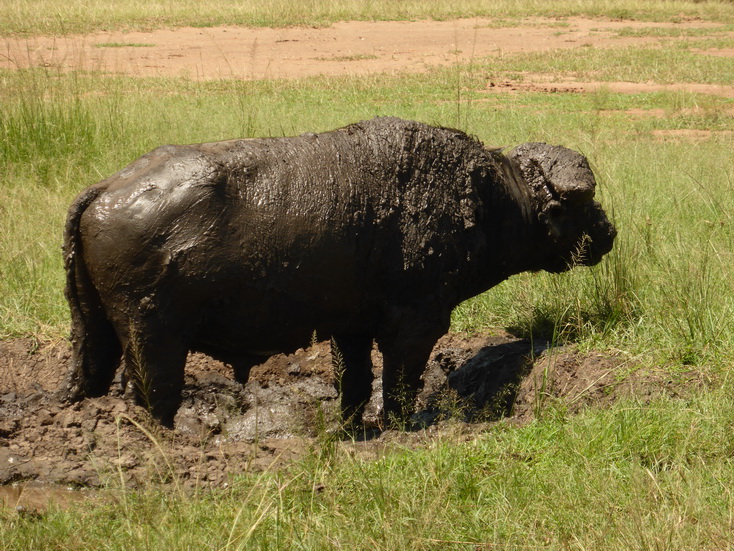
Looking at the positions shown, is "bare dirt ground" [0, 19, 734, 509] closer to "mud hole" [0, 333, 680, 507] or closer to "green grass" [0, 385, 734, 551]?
"mud hole" [0, 333, 680, 507]

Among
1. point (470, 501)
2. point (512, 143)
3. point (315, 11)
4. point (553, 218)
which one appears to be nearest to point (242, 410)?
point (553, 218)

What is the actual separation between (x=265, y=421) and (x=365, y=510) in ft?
8.34

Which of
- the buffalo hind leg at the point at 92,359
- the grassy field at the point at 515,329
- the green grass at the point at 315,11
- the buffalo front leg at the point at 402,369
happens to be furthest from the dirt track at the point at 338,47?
the buffalo hind leg at the point at 92,359

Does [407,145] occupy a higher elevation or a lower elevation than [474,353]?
higher

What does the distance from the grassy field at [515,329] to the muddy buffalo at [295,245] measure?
644 millimetres

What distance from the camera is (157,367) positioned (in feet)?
15.8

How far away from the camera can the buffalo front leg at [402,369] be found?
5.42 metres

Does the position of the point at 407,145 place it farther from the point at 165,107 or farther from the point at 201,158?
the point at 165,107

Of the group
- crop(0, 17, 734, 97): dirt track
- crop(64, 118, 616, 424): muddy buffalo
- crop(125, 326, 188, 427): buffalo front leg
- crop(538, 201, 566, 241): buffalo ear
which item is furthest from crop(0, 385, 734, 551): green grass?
crop(0, 17, 734, 97): dirt track

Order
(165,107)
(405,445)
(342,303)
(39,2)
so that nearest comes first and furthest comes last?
(405,445) → (342,303) → (165,107) → (39,2)

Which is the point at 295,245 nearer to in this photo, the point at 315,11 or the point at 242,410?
the point at 242,410

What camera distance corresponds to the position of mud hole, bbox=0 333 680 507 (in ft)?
14.9

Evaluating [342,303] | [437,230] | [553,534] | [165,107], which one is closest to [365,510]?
[553,534]

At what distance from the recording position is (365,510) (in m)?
3.85
